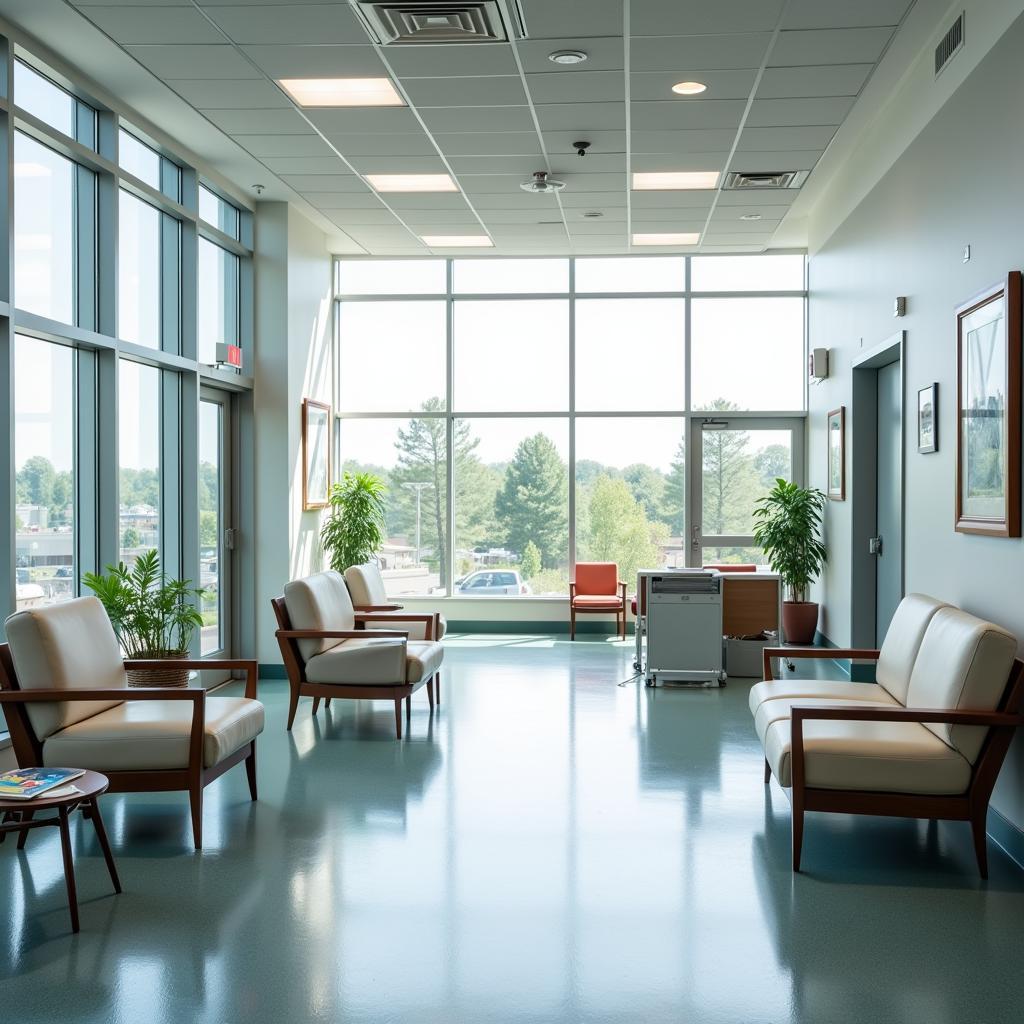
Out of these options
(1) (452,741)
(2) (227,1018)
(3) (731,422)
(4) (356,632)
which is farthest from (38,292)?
(3) (731,422)

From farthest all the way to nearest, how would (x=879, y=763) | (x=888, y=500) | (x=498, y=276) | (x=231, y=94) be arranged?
1. (x=498, y=276)
2. (x=888, y=500)
3. (x=231, y=94)
4. (x=879, y=763)

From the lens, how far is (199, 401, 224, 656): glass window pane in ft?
27.1

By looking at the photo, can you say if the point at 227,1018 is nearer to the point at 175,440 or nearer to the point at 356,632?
the point at 356,632

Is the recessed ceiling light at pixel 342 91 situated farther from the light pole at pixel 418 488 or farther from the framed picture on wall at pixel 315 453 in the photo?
the light pole at pixel 418 488

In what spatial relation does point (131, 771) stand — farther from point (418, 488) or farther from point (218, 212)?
point (418, 488)

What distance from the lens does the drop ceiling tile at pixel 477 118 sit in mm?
6535

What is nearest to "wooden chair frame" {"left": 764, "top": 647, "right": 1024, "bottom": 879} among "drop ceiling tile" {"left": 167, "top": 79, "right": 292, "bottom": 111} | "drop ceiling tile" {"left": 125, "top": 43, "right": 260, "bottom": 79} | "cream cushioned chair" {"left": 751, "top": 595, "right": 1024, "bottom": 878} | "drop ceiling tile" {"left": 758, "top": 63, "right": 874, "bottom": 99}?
"cream cushioned chair" {"left": 751, "top": 595, "right": 1024, "bottom": 878}

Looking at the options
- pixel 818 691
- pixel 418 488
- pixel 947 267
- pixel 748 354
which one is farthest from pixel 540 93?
pixel 418 488

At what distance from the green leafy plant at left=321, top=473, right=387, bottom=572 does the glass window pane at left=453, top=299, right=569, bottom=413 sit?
1.82 metres

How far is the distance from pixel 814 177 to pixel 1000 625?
5264 mm

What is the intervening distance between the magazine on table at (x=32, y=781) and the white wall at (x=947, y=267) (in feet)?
12.2

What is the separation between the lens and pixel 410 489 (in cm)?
1153

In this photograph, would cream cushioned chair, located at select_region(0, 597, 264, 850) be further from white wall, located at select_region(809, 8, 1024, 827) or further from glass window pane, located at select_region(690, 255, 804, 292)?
glass window pane, located at select_region(690, 255, 804, 292)

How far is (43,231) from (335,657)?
2.99 m
